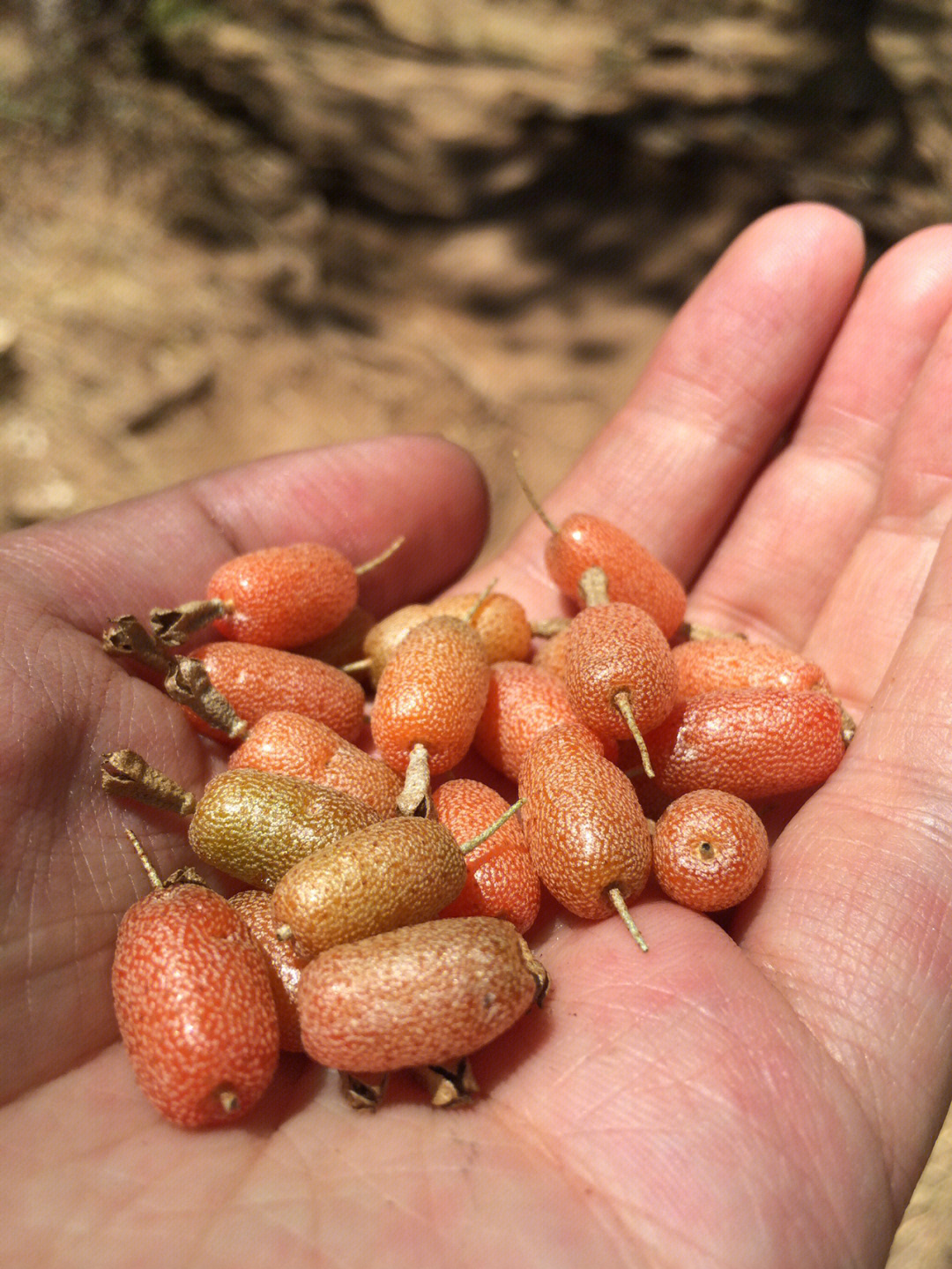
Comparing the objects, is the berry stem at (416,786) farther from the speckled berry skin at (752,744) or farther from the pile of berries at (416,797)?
the speckled berry skin at (752,744)

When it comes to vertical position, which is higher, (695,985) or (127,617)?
(127,617)

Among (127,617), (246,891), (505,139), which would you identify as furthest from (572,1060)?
(505,139)

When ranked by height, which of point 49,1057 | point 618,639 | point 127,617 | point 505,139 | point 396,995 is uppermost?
point 505,139

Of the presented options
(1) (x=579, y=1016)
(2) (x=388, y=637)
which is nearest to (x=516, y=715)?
(2) (x=388, y=637)

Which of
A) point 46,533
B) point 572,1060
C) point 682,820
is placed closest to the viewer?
point 572,1060

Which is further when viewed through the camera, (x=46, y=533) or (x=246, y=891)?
(x=46, y=533)

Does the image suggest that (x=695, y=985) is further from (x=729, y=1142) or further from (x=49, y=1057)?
(x=49, y=1057)

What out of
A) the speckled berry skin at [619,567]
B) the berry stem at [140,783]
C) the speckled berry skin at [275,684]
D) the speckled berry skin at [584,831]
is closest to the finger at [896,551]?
the speckled berry skin at [619,567]
